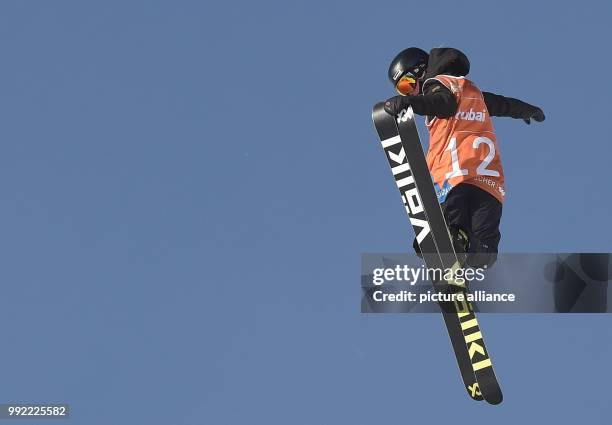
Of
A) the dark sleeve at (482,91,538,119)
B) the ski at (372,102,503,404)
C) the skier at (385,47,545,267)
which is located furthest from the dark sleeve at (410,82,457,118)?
the dark sleeve at (482,91,538,119)

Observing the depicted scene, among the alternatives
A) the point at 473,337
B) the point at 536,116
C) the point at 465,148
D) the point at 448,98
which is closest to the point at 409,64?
the point at 448,98

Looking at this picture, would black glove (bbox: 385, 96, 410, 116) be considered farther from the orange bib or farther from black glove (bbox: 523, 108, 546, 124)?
black glove (bbox: 523, 108, 546, 124)

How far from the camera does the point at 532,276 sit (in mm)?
17188

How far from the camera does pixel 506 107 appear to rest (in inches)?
663

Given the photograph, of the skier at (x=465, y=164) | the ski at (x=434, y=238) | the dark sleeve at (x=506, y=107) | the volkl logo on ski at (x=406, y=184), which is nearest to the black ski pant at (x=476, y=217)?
the skier at (x=465, y=164)

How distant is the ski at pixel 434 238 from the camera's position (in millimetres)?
15734

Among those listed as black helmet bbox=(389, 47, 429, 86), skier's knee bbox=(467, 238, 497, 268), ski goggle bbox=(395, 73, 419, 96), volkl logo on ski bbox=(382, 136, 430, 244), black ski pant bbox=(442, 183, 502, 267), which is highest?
black helmet bbox=(389, 47, 429, 86)

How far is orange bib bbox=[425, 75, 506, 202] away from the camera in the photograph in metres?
15.7

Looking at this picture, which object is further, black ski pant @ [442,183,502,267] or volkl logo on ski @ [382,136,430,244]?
volkl logo on ski @ [382,136,430,244]

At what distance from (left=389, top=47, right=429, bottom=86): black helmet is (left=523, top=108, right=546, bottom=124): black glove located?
1.51m

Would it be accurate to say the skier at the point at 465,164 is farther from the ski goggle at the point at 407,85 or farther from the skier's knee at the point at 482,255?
the ski goggle at the point at 407,85

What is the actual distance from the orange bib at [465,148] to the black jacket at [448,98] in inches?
5.7

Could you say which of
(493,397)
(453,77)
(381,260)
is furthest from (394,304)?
(453,77)

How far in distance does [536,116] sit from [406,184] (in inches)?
84.6
